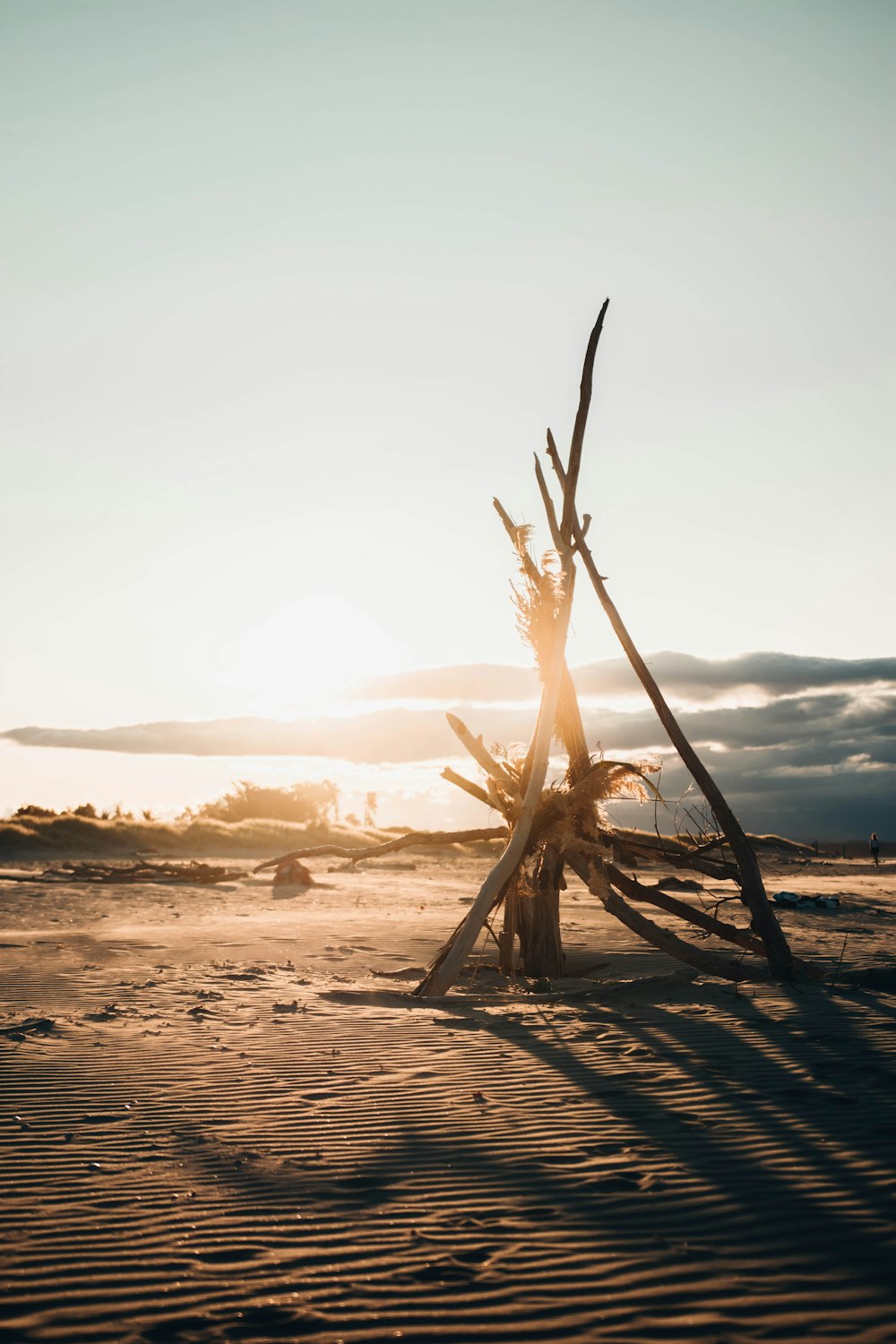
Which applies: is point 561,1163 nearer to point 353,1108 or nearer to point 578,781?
point 353,1108

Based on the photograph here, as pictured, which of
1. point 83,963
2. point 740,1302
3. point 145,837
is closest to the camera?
point 740,1302

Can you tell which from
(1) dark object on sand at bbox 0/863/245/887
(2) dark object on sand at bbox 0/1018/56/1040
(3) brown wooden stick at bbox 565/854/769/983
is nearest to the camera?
(2) dark object on sand at bbox 0/1018/56/1040

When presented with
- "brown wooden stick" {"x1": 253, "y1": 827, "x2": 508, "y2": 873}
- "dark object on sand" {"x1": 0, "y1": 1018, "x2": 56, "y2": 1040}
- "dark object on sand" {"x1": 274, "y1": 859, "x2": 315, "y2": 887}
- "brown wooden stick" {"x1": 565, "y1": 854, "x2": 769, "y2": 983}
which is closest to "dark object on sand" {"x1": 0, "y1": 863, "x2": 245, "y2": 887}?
"dark object on sand" {"x1": 274, "y1": 859, "x2": 315, "y2": 887}

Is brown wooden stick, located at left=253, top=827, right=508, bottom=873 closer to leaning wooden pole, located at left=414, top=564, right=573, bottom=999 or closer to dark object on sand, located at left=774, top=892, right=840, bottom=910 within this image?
leaning wooden pole, located at left=414, top=564, right=573, bottom=999

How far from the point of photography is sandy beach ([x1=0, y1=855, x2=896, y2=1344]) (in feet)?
11.4

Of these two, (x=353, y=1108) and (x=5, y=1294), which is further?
(x=353, y=1108)

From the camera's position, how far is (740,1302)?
3.39 metres

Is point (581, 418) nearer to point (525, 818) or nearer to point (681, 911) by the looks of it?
point (525, 818)

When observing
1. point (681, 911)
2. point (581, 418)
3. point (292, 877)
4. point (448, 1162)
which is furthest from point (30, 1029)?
point (292, 877)

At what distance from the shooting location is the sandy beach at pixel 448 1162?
3.46 m

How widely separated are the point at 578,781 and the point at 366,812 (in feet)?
164

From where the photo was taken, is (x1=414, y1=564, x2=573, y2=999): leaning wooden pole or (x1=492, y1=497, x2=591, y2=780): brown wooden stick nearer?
(x1=414, y1=564, x2=573, y2=999): leaning wooden pole

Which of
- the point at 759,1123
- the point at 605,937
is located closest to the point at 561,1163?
the point at 759,1123

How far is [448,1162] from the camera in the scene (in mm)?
4879
